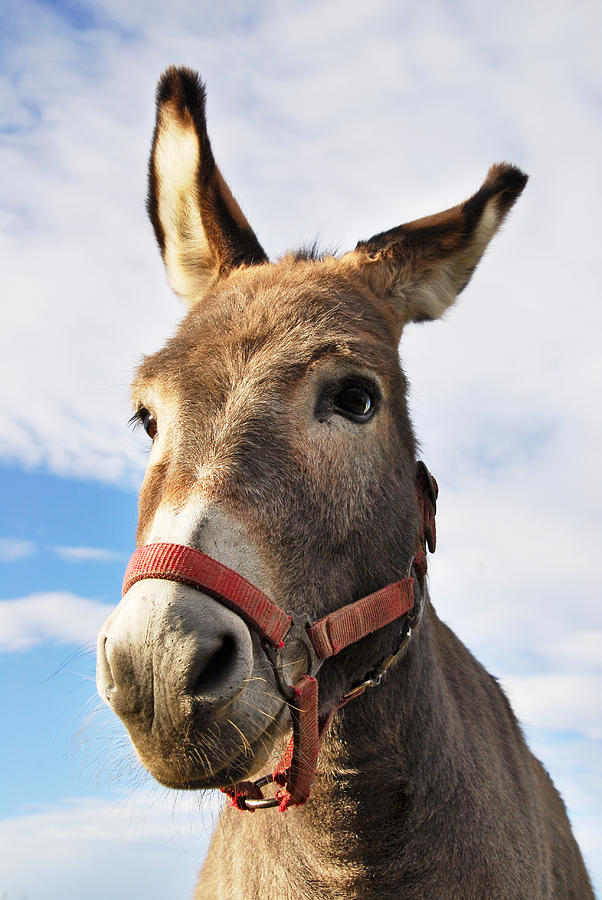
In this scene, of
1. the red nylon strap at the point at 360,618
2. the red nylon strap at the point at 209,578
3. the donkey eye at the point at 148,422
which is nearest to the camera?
the red nylon strap at the point at 209,578

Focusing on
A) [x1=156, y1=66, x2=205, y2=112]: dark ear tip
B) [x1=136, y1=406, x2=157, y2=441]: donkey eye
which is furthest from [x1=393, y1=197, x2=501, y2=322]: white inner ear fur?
[x1=156, y1=66, x2=205, y2=112]: dark ear tip

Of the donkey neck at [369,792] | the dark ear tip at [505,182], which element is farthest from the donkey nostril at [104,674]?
the dark ear tip at [505,182]

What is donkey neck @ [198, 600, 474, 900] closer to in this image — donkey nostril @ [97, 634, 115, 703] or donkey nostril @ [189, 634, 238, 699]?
donkey nostril @ [189, 634, 238, 699]

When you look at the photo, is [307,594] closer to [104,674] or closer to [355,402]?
[104,674]

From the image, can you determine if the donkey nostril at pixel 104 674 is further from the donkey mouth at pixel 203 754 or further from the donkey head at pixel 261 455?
the donkey mouth at pixel 203 754

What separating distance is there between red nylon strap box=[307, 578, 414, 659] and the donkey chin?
349 millimetres

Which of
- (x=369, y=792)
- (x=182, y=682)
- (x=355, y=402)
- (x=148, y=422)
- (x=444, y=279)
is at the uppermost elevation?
(x=444, y=279)

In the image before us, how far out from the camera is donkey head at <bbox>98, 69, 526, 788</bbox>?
2.08m

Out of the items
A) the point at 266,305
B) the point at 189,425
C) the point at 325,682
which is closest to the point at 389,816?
the point at 325,682

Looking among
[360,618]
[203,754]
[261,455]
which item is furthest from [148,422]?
[203,754]

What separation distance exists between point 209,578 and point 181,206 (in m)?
2.93

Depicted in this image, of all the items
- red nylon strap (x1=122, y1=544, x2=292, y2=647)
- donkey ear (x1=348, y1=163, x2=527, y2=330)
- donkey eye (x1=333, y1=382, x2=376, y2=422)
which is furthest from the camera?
donkey ear (x1=348, y1=163, x2=527, y2=330)

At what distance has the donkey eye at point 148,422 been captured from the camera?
3.34 meters

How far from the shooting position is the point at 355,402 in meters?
3.01
